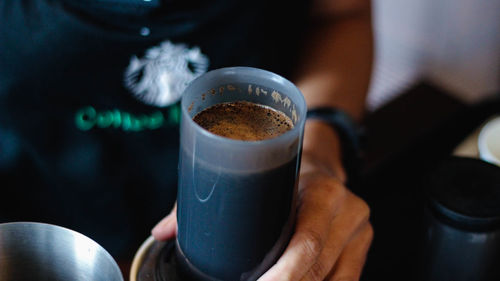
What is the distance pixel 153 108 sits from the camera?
2.98 feet

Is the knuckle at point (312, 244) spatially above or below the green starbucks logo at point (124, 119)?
above

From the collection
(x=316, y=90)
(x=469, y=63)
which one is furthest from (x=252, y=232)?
(x=469, y=63)

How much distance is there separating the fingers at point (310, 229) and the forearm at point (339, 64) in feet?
1.13

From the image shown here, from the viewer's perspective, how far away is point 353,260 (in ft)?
2.08

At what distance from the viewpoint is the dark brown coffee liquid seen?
0.49 meters

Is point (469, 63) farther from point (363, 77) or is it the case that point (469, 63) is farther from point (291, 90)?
point (291, 90)

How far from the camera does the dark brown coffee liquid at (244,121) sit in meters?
0.49

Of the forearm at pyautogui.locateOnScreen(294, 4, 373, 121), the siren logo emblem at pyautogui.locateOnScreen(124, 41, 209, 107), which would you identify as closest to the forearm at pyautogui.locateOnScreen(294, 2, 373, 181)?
the forearm at pyautogui.locateOnScreen(294, 4, 373, 121)

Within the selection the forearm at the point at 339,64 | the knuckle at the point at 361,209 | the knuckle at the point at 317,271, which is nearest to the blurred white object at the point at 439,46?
the forearm at the point at 339,64

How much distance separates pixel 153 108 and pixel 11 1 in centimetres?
27

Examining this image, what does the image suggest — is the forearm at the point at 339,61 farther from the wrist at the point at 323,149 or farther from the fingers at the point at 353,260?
the fingers at the point at 353,260

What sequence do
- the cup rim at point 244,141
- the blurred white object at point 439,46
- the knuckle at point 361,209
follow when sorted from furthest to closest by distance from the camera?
the blurred white object at point 439,46
the knuckle at point 361,209
the cup rim at point 244,141

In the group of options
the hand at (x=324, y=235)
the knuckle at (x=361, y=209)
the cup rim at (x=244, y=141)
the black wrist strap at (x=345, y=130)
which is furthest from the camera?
the black wrist strap at (x=345, y=130)

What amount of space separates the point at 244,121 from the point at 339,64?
0.62 metres
